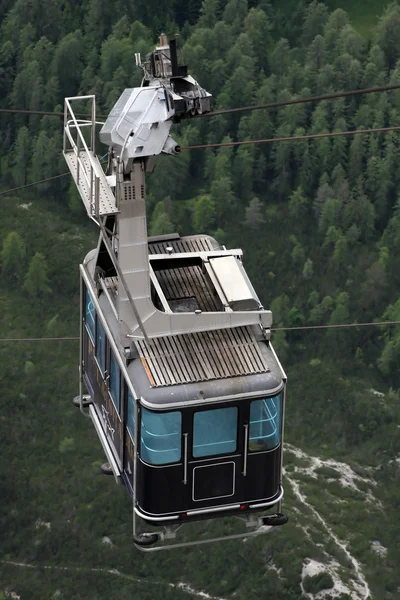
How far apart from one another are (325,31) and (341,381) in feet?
73.1

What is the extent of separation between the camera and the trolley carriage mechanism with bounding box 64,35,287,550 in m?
31.6

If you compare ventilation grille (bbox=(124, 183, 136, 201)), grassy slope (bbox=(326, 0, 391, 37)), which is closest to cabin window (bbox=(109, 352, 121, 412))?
ventilation grille (bbox=(124, 183, 136, 201))

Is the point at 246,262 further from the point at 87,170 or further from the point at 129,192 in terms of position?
the point at 129,192

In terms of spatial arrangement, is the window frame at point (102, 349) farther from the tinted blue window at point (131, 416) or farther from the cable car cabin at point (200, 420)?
the tinted blue window at point (131, 416)

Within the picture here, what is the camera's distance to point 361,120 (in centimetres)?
8338

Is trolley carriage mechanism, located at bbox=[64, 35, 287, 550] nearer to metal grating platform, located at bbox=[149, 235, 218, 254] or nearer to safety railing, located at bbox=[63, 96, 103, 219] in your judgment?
safety railing, located at bbox=[63, 96, 103, 219]

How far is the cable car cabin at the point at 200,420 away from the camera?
1270 inches

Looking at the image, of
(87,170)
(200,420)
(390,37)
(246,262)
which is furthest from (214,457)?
(390,37)

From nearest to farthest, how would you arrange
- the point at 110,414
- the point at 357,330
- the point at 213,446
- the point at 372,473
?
the point at 213,446
the point at 110,414
the point at 372,473
the point at 357,330

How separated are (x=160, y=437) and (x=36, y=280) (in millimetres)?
48642

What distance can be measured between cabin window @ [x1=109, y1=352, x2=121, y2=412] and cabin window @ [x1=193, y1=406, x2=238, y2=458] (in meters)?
2.33

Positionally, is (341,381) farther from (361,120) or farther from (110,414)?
(110,414)

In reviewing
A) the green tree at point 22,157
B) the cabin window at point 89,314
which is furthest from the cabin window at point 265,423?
the green tree at point 22,157

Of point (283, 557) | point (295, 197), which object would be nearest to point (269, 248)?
point (295, 197)
